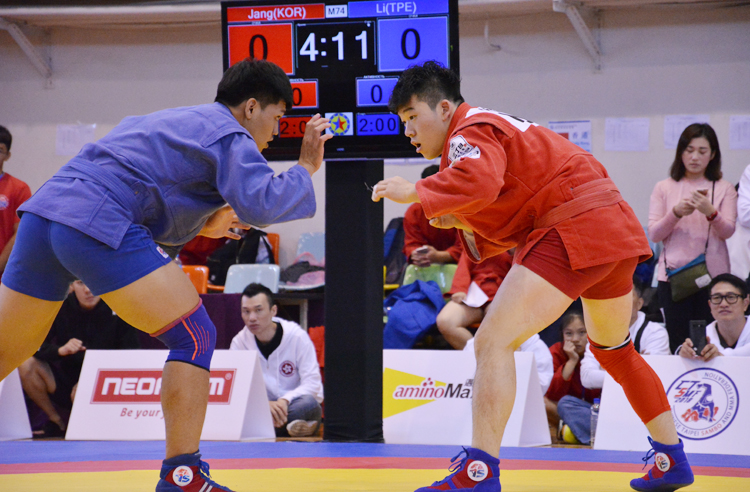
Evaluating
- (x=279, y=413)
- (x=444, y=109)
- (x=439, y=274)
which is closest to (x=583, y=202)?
(x=444, y=109)

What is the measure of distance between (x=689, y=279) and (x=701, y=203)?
0.51 m

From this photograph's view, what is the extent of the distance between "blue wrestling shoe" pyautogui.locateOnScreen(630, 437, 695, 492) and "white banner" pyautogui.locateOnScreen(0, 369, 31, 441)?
158 inches

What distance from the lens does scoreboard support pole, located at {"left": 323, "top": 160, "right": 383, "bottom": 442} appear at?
4.25m

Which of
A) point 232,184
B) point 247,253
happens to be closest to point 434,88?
point 232,184

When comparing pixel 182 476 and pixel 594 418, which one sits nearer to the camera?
pixel 182 476

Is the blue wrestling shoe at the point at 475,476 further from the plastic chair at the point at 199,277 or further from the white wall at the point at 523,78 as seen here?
the white wall at the point at 523,78

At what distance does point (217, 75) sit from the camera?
29.9 feet

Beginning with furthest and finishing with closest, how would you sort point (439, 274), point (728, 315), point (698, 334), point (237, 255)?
point (237, 255)
point (439, 274)
point (728, 315)
point (698, 334)

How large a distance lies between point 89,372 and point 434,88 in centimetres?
334

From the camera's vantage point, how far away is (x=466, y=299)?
5434mm

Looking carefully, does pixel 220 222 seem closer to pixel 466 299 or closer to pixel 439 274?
pixel 466 299

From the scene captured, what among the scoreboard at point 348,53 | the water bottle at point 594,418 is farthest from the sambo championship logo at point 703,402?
the scoreboard at point 348,53

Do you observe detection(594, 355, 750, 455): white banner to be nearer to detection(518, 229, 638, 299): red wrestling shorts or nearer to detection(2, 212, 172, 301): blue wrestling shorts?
detection(518, 229, 638, 299): red wrestling shorts

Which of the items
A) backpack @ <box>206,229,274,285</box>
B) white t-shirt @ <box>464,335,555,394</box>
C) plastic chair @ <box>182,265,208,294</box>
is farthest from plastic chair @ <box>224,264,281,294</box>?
white t-shirt @ <box>464,335,555,394</box>
